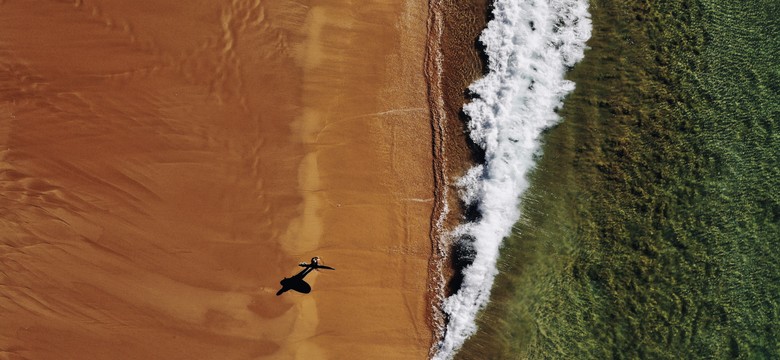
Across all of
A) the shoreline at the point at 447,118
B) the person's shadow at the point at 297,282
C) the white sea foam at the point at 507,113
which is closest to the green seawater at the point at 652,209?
the white sea foam at the point at 507,113

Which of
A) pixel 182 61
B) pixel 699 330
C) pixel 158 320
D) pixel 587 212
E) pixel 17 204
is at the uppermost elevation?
pixel 182 61

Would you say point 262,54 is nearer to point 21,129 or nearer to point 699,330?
point 21,129

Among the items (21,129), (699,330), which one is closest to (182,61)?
(21,129)

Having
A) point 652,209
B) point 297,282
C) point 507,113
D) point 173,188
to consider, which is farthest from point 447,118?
point 173,188

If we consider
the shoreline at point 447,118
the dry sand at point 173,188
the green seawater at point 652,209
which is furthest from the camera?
the green seawater at point 652,209

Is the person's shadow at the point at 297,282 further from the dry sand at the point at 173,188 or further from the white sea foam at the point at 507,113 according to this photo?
the white sea foam at the point at 507,113

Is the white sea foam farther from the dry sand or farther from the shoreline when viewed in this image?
the dry sand
